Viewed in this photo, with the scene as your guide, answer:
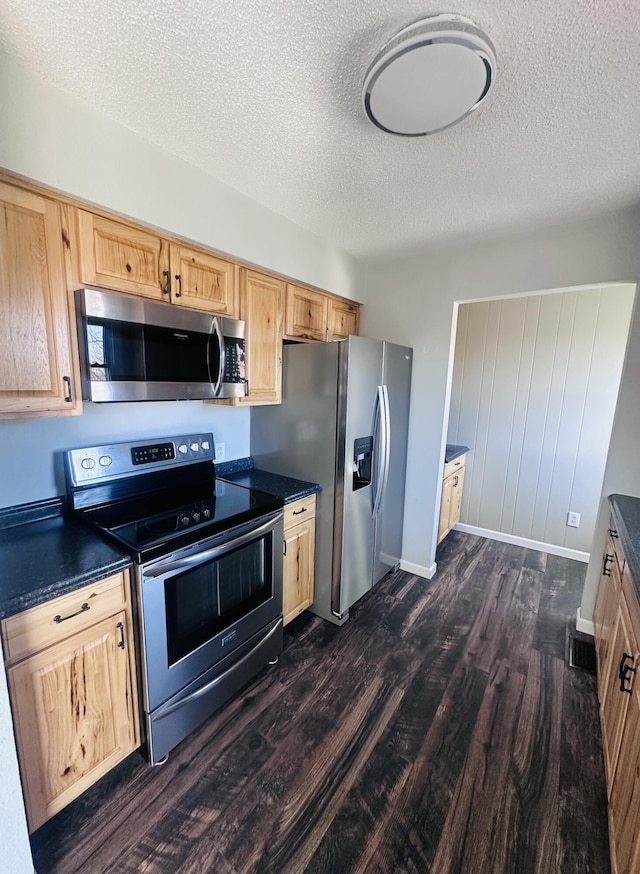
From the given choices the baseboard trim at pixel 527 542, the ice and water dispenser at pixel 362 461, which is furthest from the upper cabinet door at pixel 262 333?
the baseboard trim at pixel 527 542

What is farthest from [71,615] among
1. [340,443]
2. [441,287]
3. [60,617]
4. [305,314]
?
[441,287]

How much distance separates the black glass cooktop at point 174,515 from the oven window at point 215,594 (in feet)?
0.52

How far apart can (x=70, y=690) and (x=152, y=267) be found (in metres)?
1.67

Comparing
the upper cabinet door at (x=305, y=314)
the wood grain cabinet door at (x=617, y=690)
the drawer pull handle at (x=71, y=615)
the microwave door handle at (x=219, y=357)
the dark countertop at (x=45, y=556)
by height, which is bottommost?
the wood grain cabinet door at (x=617, y=690)

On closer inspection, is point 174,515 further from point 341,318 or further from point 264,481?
point 341,318

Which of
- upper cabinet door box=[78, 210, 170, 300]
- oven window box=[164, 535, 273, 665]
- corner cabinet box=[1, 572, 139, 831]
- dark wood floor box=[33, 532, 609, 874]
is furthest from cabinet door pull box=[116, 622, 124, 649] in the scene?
upper cabinet door box=[78, 210, 170, 300]

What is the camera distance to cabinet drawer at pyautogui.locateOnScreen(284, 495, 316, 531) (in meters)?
2.06

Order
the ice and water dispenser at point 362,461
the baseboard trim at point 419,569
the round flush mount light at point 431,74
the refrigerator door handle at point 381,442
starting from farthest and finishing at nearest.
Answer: the baseboard trim at point 419,569 < the refrigerator door handle at point 381,442 < the ice and water dispenser at point 362,461 < the round flush mount light at point 431,74

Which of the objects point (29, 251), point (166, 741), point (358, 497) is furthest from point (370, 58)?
point (166, 741)

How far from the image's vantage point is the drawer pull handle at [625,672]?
1194mm

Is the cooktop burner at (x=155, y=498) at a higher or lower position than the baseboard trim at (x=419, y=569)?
higher

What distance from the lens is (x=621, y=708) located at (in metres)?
1.27

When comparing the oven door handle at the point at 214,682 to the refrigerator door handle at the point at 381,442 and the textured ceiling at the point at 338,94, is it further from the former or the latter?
the textured ceiling at the point at 338,94

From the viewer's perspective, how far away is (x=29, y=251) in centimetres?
125
